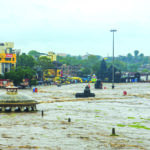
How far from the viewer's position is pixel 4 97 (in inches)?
2653

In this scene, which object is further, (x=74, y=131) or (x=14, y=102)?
(x=14, y=102)

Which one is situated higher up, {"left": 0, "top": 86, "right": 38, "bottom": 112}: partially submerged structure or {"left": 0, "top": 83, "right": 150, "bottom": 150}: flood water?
{"left": 0, "top": 86, "right": 38, "bottom": 112}: partially submerged structure

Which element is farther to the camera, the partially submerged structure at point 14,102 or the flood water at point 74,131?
the partially submerged structure at point 14,102

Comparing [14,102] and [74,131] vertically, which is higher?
[14,102]

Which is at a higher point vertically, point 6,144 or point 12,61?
point 12,61

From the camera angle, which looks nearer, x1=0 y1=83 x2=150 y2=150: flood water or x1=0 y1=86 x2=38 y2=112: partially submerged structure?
x1=0 y1=83 x2=150 y2=150: flood water

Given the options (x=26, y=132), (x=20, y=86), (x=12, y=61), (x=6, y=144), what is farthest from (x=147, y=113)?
(x=12, y=61)

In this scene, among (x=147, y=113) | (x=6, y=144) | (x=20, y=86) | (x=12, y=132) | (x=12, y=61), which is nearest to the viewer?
(x=6, y=144)

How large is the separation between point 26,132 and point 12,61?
452ft

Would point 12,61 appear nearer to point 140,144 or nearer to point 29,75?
point 29,75

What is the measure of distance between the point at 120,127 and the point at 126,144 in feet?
37.6

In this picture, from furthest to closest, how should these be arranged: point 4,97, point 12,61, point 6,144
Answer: point 12,61, point 4,97, point 6,144

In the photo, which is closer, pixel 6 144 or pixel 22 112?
pixel 6 144

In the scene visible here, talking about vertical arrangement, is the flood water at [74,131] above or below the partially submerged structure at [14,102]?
below
